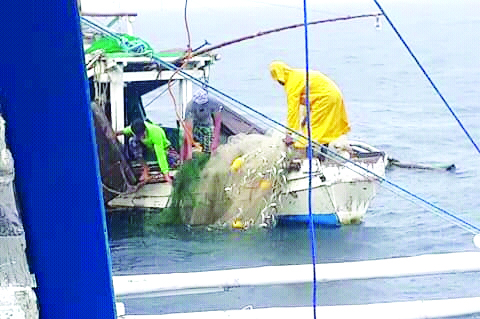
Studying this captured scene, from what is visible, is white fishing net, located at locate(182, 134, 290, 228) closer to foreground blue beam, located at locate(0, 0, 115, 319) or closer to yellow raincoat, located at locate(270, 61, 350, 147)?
yellow raincoat, located at locate(270, 61, 350, 147)

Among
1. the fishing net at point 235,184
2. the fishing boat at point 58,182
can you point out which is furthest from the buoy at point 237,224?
the fishing boat at point 58,182

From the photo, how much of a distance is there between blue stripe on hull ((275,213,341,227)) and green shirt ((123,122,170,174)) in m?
1.69

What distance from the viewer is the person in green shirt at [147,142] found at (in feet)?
51.9

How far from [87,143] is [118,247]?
45.0 feet

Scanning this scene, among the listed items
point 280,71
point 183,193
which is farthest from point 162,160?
point 280,71

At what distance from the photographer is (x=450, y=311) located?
5074 millimetres

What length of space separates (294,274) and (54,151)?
130 inches

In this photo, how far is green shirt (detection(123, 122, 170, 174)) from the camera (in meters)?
15.8

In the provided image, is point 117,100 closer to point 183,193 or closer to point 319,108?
point 183,193

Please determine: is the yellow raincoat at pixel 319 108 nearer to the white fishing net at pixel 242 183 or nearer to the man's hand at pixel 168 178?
the white fishing net at pixel 242 183

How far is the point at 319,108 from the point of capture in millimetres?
15617

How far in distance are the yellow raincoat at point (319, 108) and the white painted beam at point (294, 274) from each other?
32.9ft

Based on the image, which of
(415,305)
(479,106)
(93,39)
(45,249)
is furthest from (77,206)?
(479,106)

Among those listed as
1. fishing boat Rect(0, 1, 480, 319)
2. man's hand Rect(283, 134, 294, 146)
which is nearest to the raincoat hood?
man's hand Rect(283, 134, 294, 146)
